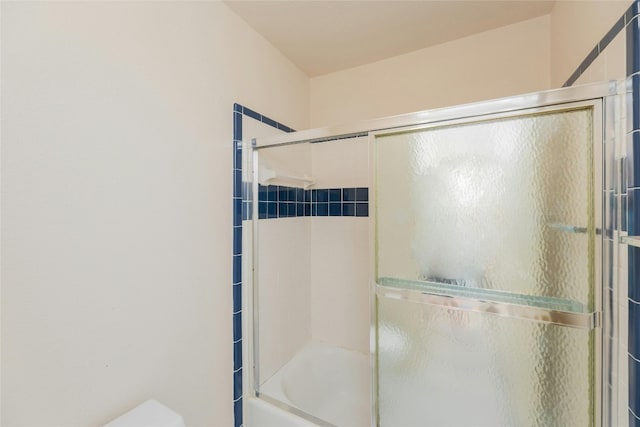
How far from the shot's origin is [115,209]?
0.90 metres

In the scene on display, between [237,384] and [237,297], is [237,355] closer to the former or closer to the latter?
[237,384]

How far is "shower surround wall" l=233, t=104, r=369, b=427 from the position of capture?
1.62 m

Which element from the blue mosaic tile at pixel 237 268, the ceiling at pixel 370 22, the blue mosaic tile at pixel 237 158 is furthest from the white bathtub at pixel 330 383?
the ceiling at pixel 370 22

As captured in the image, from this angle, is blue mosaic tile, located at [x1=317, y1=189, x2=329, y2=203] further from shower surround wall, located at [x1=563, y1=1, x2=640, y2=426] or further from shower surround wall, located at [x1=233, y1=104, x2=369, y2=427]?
shower surround wall, located at [x1=563, y1=1, x2=640, y2=426]

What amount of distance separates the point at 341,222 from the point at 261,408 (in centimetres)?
117

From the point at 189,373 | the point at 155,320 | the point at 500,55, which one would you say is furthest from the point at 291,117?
the point at 189,373

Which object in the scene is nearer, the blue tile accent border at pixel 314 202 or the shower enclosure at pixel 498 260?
the shower enclosure at pixel 498 260

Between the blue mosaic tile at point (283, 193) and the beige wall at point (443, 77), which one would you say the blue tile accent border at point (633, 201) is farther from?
the blue mosaic tile at point (283, 193)

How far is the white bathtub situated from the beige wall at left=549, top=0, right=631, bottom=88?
6.11 ft

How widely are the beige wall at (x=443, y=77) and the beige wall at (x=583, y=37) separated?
0.10 m

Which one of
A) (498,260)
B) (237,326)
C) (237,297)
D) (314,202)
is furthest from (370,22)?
(237,326)

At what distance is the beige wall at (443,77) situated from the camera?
146 cm

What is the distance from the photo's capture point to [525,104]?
0.84 m

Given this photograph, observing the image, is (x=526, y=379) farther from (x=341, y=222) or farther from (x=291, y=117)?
(x=291, y=117)
